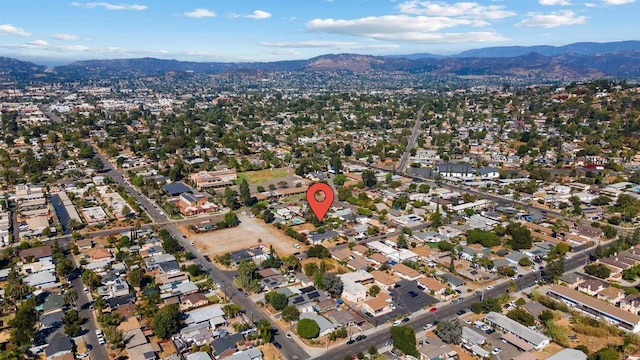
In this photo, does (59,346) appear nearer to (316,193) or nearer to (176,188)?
(316,193)

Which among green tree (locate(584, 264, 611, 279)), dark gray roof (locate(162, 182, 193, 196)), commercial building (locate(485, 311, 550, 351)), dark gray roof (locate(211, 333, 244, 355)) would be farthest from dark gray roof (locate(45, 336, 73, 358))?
green tree (locate(584, 264, 611, 279))

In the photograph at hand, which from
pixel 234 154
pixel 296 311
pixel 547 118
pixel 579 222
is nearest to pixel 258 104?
pixel 234 154

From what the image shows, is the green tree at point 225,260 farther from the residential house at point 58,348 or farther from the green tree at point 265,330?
the residential house at point 58,348

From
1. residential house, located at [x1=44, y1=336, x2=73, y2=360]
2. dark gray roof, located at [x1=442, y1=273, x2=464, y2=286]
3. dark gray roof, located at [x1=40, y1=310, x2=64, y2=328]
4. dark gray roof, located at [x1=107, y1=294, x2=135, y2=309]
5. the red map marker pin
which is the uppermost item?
the red map marker pin

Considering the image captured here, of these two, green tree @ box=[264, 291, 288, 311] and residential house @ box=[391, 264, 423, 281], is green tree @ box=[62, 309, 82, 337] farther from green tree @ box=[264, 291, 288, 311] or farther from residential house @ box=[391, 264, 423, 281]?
residential house @ box=[391, 264, 423, 281]

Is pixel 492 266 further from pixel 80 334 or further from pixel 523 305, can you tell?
pixel 80 334

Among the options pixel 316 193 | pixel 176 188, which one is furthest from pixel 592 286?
pixel 176 188
